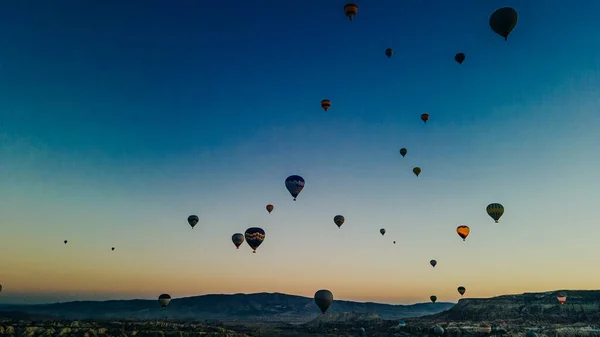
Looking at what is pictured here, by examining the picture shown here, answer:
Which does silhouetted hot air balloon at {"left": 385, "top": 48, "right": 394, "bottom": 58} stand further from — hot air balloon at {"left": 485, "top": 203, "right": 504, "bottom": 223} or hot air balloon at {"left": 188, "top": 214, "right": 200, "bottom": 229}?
hot air balloon at {"left": 188, "top": 214, "right": 200, "bottom": 229}

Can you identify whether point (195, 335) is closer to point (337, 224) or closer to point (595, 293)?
point (337, 224)

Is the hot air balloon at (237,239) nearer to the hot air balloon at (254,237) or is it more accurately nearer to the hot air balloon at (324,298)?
the hot air balloon at (254,237)

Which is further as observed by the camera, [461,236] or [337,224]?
[337,224]

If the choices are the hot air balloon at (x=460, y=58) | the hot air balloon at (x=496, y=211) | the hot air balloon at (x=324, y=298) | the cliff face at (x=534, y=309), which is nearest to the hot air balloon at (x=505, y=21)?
the hot air balloon at (x=460, y=58)

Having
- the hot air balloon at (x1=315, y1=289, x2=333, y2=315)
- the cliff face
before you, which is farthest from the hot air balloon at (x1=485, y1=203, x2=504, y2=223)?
the cliff face

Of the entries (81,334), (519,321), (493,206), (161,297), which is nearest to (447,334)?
(519,321)

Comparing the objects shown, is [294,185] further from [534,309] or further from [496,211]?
[534,309]
